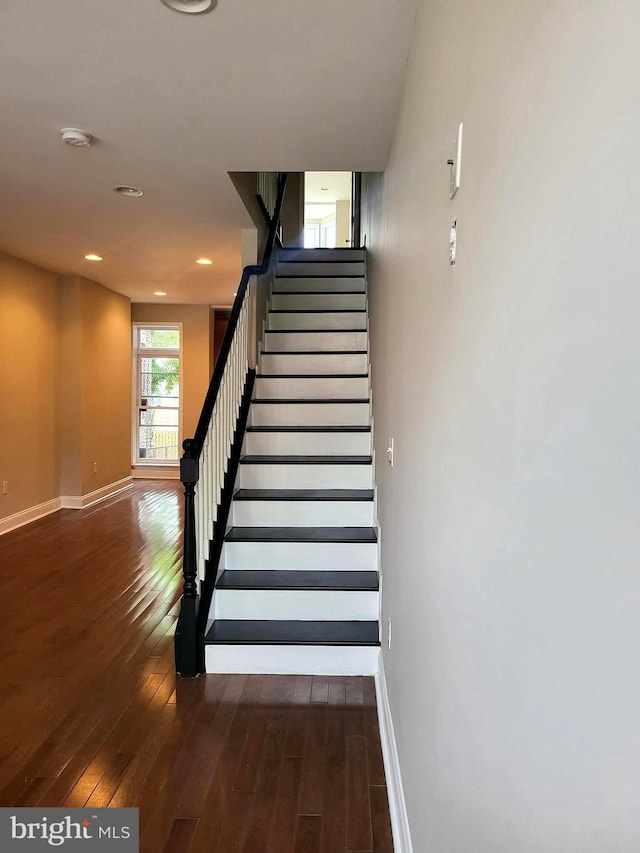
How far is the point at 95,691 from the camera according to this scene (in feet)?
8.21

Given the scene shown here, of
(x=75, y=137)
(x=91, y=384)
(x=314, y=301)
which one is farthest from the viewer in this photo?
(x=91, y=384)

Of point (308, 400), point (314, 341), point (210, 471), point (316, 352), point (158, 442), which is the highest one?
point (314, 341)

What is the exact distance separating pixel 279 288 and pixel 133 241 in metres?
1.43

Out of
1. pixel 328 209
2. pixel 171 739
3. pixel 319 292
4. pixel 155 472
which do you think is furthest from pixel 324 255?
pixel 328 209

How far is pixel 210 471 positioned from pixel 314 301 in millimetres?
2758

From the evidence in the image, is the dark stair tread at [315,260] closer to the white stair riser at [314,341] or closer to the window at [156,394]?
the white stair riser at [314,341]

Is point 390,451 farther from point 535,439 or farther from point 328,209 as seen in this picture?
point 328,209

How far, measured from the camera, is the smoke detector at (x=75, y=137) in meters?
2.56

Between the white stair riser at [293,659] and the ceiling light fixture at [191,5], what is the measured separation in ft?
8.48

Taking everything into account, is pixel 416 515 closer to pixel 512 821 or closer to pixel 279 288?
pixel 512 821

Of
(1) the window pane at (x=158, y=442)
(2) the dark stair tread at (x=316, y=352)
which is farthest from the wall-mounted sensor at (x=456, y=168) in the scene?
(1) the window pane at (x=158, y=442)

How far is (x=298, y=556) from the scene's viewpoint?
310 centimetres

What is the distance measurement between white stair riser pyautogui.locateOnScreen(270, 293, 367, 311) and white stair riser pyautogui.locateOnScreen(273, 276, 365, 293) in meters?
0.13

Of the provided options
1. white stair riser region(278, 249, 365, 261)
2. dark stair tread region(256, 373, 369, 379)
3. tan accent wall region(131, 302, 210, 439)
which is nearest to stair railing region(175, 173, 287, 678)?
dark stair tread region(256, 373, 369, 379)
